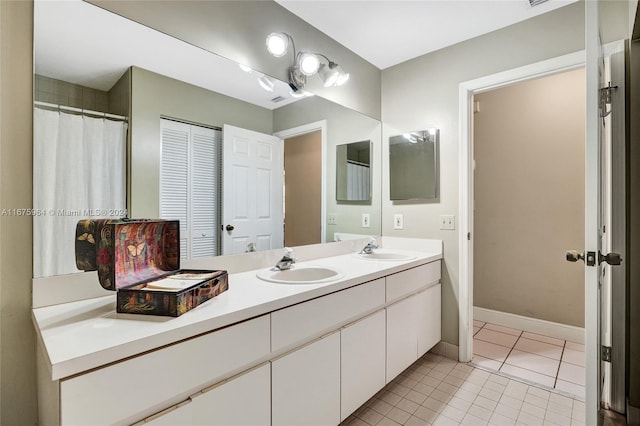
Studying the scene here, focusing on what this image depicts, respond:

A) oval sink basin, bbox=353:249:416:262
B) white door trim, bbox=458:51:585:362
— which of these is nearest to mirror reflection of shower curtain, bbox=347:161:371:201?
oval sink basin, bbox=353:249:416:262

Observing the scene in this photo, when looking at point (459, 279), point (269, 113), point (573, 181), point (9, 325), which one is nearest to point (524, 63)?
point (573, 181)

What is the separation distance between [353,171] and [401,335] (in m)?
1.27

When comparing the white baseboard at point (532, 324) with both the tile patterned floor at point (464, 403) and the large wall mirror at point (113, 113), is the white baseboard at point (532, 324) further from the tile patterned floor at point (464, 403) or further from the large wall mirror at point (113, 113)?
the large wall mirror at point (113, 113)

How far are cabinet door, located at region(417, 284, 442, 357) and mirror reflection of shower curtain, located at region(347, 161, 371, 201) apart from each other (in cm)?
89

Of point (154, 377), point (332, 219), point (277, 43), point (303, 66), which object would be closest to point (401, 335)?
point (332, 219)

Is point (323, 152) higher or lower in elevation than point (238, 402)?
higher

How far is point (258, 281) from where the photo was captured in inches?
57.4

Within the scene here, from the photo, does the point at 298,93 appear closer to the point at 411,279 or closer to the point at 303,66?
the point at 303,66

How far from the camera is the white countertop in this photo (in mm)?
741

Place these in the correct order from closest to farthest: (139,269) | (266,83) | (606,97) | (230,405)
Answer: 1. (230,405)
2. (139,269)
3. (606,97)
4. (266,83)

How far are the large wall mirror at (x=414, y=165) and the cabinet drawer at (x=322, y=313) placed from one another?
1.01 metres

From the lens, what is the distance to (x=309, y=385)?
4.27 ft

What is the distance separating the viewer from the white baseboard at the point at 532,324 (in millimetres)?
2564

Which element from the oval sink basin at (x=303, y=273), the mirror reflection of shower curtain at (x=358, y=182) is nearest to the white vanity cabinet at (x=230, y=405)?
the oval sink basin at (x=303, y=273)
